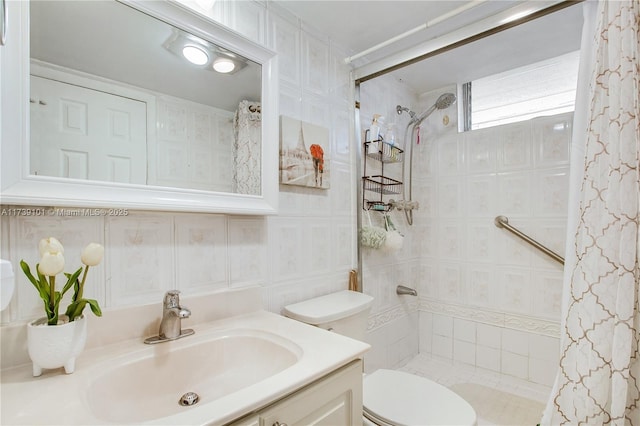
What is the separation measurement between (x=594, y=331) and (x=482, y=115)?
1.62 metres

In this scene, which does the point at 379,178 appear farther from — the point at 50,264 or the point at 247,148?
the point at 50,264

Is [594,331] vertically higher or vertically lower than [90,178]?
lower

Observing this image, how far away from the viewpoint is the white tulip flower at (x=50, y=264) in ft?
2.20

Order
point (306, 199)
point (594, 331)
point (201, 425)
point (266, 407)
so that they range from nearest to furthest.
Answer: point (201, 425), point (266, 407), point (594, 331), point (306, 199)

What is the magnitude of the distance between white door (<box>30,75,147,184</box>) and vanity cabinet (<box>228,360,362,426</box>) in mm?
703

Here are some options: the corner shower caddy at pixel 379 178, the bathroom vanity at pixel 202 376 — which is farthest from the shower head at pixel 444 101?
the bathroom vanity at pixel 202 376

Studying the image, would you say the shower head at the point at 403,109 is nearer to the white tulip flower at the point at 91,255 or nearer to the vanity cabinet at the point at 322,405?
the vanity cabinet at the point at 322,405

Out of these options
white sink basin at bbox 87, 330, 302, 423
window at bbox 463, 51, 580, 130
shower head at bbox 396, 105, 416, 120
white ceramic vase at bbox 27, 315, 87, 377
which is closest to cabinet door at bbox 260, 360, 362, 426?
white sink basin at bbox 87, 330, 302, 423

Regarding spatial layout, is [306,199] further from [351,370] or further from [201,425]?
[201,425]

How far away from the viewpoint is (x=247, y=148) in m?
1.17

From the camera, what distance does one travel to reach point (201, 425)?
540 millimetres

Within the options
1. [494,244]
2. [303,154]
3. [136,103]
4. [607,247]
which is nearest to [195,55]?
[136,103]

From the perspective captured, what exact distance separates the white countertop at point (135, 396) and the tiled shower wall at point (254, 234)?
15 cm

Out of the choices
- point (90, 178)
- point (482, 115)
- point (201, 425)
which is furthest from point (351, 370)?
point (482, 115)
